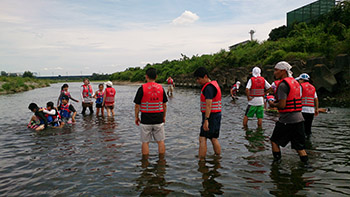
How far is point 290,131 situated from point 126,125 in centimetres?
788

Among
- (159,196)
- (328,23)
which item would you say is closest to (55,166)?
(159,196)

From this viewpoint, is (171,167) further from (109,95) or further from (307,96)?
(109,95)

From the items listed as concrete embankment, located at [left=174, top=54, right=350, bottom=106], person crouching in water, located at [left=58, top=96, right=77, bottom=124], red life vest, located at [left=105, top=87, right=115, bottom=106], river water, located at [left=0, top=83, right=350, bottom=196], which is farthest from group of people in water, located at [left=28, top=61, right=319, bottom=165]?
concrete embankment, located at [left=174, top=54, right=350, bottom=106]

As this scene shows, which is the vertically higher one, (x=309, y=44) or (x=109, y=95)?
(x=309, y=44)

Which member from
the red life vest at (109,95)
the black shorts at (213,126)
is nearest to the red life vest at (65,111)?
the red life vest at (109,95)

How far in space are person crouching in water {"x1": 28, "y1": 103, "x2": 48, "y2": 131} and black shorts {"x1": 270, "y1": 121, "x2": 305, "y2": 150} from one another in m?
9.26

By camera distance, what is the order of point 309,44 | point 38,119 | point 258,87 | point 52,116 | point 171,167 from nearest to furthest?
point 171,167, point 258,87, point 38,119, point 52,116, point 309,44

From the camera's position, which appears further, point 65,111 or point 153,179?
point 65,111

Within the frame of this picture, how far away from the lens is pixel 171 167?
19.3ft

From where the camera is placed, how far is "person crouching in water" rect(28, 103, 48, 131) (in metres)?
10.4

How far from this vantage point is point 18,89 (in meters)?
48.6

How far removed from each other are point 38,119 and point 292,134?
10.2 meters

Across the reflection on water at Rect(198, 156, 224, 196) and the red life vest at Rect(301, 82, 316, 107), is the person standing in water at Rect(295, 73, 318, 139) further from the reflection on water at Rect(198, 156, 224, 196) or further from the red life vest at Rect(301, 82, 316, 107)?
the reflection on water at Rect(198, 156, 224, 196)

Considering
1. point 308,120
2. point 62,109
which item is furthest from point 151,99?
point 62,109
